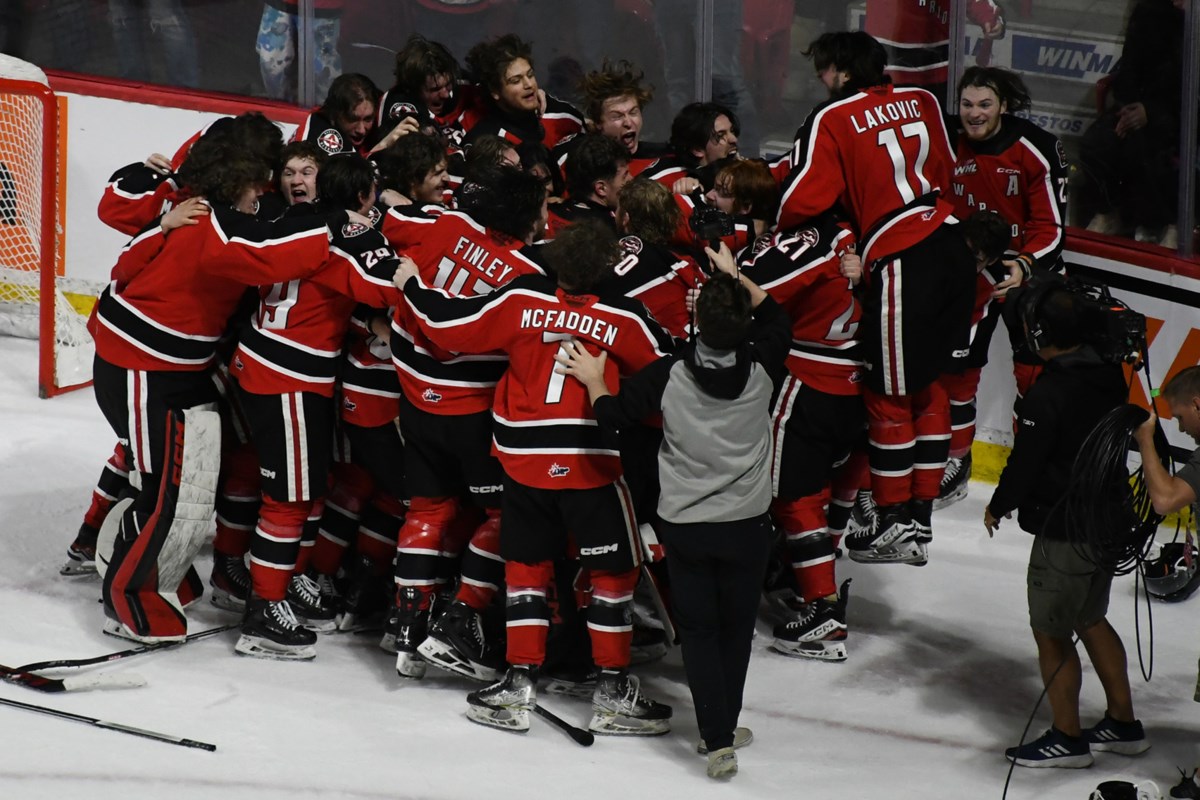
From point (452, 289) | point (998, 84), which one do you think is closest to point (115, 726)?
point (452, 289)

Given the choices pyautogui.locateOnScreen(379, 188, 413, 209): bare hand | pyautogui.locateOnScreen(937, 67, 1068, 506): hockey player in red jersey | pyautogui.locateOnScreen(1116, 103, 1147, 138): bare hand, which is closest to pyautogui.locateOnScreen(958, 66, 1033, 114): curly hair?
pyautogui.locateOnScreen(937, 67, 1068, 506): hockey player in red jersey

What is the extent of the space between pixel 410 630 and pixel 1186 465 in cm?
190

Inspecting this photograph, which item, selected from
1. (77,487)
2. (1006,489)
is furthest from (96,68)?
(1006,489)

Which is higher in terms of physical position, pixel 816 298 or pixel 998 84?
pixel 998 84

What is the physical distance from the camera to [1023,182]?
5035 millimetres

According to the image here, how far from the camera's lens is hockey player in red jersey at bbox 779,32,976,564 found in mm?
4250

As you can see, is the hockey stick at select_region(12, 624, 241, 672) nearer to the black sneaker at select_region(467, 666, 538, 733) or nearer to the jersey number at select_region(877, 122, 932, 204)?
the black sneaker at select_region(467, 666, 538, 733)

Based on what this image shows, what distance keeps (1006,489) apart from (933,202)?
1049 mm

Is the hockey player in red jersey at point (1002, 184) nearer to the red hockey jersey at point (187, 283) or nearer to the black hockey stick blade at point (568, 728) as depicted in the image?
the black hockey stick blade at point (568, 728)

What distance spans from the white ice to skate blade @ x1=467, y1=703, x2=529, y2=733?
0.03m

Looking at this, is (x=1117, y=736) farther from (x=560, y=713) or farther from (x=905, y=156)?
(x=905, y=156)

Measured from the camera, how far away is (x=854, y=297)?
4.23 metres

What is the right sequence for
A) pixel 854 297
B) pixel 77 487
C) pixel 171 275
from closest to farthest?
pixel 171 275 < pixel 854 297 < pixel 77 487

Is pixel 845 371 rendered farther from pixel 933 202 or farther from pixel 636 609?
pixel 636 609
